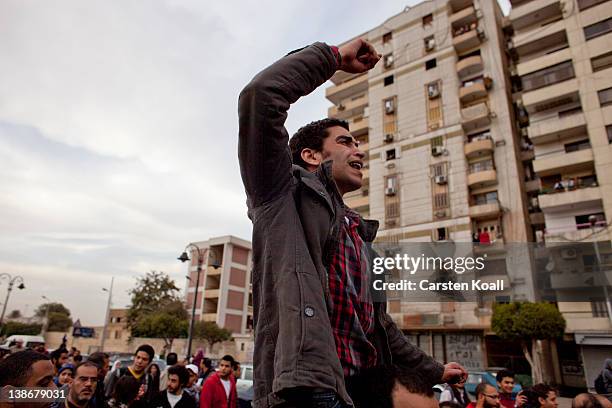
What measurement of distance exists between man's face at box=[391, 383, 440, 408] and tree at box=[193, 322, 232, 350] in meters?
40.6

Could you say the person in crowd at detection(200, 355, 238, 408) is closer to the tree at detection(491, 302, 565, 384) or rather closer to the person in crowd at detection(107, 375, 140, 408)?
the person in crowd at detection(107, 375, 140, 408)

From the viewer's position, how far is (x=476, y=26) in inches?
1226

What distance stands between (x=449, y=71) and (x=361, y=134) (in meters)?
8.84

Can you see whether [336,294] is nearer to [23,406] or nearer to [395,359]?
[395,359]

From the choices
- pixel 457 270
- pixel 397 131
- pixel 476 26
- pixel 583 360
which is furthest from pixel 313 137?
pixel 476 26

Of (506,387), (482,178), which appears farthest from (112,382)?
(482,178)

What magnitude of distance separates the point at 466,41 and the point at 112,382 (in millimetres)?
31753

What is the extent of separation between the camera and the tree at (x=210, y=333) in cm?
3969

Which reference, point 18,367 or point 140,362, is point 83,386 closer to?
point 18,367

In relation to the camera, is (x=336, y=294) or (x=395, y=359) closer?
(x=336, y=294)

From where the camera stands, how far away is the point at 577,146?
2664 centimetres

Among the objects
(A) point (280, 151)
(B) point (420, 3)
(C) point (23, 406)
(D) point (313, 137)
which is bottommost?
(C) point (23, 406)

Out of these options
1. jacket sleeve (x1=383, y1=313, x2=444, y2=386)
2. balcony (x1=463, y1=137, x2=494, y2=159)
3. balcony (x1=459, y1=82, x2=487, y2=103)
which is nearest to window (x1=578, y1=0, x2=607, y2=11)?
balcony (x1=459, y1=82, x2=487, y2=103)

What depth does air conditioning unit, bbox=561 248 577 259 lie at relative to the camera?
22.5 m
